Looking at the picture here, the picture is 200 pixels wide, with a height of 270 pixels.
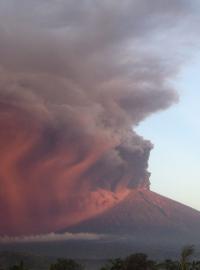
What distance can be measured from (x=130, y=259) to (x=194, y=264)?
1816 cm

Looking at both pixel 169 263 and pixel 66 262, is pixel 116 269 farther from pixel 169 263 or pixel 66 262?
pixel 66 262

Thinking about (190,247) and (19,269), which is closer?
(190,247)

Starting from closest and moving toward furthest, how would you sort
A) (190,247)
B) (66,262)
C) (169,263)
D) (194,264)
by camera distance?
(190,247) < (194,264) < (169,263) < (66,262)

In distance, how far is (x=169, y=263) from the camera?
103 metres

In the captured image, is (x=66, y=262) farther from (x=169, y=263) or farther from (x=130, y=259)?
(x=169, y=263)

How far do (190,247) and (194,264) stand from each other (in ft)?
79.4

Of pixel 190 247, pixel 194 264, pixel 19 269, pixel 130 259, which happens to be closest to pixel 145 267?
pixel 130 259

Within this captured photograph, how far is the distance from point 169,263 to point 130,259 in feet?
31.8

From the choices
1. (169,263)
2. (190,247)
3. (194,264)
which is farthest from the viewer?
(169,263)

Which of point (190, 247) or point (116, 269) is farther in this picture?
point (116, 269)

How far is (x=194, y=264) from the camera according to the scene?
94750 mm

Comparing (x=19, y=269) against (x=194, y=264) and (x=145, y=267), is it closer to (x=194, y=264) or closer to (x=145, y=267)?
(x=145, y=267)

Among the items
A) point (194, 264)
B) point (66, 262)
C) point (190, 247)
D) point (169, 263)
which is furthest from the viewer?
point (66, 262)

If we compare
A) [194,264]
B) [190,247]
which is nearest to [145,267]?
[194,264]
